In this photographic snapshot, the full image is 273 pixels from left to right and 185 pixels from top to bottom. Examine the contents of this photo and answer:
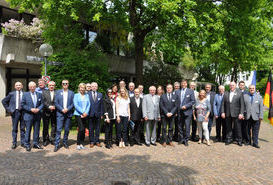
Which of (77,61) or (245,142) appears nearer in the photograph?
(245,142)

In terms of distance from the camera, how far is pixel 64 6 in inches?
419

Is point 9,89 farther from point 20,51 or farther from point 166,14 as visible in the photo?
point 166,14

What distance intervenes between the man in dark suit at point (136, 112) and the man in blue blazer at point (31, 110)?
2.74 metres

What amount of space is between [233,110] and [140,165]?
159 inches

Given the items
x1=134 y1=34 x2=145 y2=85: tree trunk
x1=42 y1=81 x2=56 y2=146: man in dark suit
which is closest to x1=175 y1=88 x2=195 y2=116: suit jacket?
x1=42 y1=81 x2=56 y2=146: man in dark suit

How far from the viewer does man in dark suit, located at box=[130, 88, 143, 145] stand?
8.00 metres

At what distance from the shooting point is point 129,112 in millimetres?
7945

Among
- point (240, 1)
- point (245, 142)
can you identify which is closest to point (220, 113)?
point (245, 142)

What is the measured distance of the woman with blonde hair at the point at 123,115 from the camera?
25.6 ft

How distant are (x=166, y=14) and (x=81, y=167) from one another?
751 cm

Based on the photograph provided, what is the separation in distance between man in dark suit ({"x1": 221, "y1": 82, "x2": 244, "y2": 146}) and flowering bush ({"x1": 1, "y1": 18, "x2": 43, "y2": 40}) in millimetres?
11078

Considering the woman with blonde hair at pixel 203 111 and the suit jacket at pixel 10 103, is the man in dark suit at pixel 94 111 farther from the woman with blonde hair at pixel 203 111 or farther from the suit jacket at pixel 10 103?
the woman with blonde hair at pixel 203 111

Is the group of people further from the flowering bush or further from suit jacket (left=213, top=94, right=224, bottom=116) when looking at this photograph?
the flowering bush

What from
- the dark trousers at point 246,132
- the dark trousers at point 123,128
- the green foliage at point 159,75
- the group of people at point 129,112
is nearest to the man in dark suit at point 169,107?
the group of people at point 129,112
